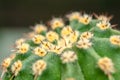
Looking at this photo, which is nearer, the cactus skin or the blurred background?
the cactus skin

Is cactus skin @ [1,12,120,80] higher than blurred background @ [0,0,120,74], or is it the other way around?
blurred background @ [0,0,120,74]

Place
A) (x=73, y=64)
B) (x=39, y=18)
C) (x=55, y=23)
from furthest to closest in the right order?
(x=39, y=18) → (x=55, y=23) → (x=73, y=64)

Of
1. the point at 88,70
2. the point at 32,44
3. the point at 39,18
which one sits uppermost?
the point at 39,18

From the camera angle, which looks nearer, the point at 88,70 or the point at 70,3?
the point at 88,70

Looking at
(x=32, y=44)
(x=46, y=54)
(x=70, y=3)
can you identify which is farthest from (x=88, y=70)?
(x=70, y=3)

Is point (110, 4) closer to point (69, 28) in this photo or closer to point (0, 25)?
point (0, 25)
